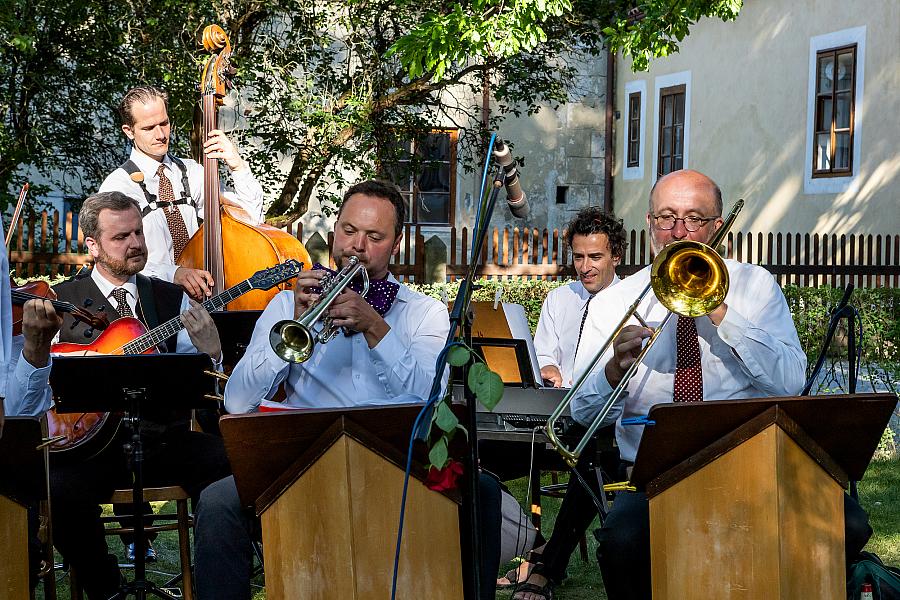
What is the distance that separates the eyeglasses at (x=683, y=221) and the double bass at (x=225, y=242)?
2107mm

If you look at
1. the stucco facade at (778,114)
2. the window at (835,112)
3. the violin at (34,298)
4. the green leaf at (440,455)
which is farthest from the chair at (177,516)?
the window at (835,112)

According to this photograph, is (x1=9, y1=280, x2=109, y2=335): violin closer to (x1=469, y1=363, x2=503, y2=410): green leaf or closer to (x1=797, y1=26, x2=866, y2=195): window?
(x1=469, y1=363, x2=503, y2=410): green leaf

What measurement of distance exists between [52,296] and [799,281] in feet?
37.0

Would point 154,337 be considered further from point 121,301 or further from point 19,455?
point 19,455

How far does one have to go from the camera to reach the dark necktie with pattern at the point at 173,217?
6027 mm

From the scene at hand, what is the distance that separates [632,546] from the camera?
153 inches

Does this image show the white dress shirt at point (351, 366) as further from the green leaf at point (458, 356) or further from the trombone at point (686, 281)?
the green leaf at point (458, 356)

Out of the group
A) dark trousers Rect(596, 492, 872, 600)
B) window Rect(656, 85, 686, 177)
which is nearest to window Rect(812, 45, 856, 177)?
window Rect(656, 85, 686, 177)

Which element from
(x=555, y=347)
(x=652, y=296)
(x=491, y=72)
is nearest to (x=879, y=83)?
(x=491, y=72)

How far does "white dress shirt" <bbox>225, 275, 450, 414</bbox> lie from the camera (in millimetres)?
4090

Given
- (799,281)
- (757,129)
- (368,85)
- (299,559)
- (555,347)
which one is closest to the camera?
Answer: (299,559)

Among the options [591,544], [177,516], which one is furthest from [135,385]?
[591,544]

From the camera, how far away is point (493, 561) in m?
3.99

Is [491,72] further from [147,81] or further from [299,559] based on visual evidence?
[299,559]
